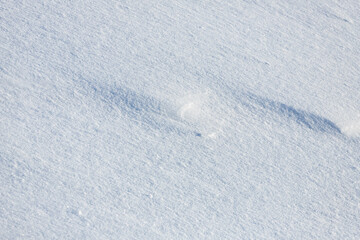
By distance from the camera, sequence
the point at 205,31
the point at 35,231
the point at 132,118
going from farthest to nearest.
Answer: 1. the point at 205,31
2. the point at 132,118
3. the point at 35,231

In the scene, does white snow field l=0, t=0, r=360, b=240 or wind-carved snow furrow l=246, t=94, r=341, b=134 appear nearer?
white snow field l=0, t=0, r=360, b=240

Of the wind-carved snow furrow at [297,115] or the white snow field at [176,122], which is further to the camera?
the wind-carved snow furrow at [297,115]

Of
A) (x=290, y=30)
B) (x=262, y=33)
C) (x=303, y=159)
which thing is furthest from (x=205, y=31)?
(x=303, y=159)

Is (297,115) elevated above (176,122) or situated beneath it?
elevated above

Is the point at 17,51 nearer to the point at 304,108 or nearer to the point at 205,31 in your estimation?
the point at 205,31
